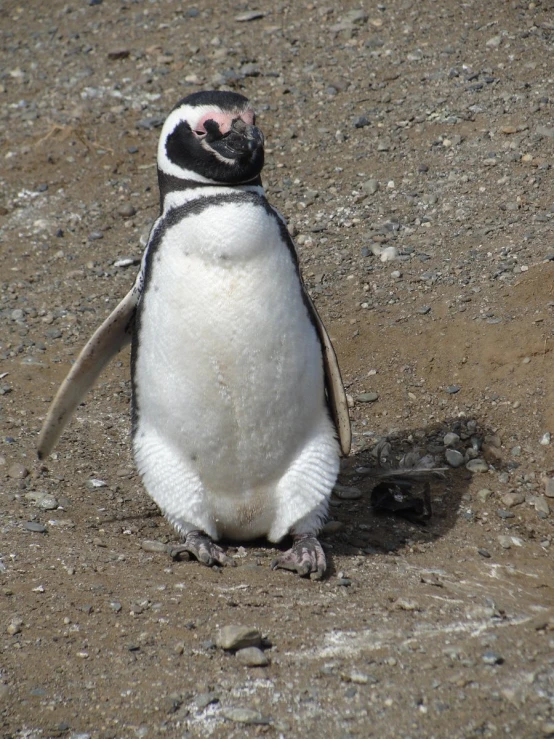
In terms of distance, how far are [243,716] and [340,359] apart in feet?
8.53

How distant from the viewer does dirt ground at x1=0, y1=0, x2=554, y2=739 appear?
8.57 feet

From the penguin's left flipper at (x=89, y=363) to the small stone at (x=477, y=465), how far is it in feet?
4.97

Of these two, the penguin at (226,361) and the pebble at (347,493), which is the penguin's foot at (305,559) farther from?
the pebble at (347,493)

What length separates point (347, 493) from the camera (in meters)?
4.13

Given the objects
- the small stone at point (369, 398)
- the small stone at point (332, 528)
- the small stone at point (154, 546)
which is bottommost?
the small stone at point (369, 398)

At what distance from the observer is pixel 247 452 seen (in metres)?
3.38

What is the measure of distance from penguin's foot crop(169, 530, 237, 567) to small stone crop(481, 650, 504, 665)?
1043 millimetres

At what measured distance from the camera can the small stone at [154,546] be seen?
354 cm

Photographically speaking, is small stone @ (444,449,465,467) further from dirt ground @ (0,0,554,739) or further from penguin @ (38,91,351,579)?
penguin @ (38,91,351,579)

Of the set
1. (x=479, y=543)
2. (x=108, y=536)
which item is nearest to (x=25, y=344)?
(x=108, y=536)

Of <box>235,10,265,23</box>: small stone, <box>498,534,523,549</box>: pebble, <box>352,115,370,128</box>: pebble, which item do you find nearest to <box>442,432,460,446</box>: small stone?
<box>498,534,523,549</box>: pebble

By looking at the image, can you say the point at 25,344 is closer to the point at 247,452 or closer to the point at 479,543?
the point at 247,452

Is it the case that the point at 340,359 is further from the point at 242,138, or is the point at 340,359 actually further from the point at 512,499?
the point at 242,138

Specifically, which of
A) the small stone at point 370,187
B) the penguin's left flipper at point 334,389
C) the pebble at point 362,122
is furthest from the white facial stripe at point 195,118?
the pebble at point 362,122
